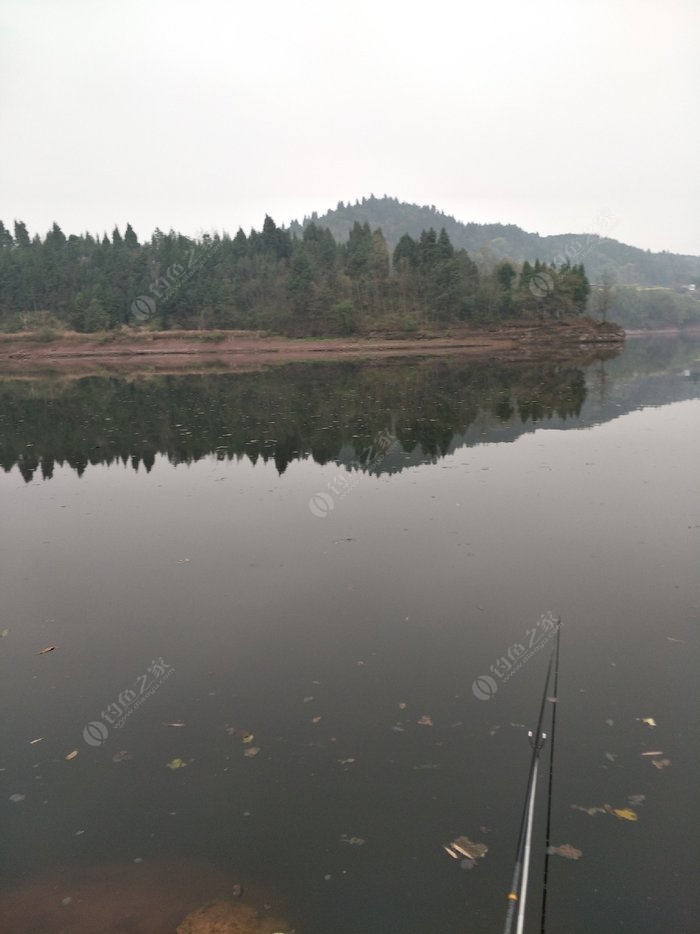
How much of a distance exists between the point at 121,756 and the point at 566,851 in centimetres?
429

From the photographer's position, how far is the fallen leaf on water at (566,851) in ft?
15.8

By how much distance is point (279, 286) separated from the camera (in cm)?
9462

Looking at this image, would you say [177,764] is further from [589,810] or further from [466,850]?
[589,810]

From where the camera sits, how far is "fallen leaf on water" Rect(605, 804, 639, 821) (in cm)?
515

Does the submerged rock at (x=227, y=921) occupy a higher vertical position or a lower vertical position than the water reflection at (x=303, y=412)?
lower

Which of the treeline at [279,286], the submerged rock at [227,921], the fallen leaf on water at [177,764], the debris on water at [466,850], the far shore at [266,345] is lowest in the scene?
the submerged rock at [227,921]

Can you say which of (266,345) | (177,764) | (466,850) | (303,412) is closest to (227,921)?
(177,764)

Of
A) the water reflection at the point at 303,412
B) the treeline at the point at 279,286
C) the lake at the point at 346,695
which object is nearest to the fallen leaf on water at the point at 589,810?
the lake at the point at 346,695

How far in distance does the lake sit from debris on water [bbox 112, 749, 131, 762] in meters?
0.07

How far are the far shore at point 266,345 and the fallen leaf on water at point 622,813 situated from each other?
6766 cm

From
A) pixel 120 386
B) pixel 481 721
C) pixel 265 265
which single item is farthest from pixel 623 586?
pixel 265 265

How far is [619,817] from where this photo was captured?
16.9 feet

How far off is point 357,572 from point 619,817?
5.61m

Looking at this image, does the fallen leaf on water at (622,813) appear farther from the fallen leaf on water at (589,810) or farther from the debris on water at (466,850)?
the debris on water at (466,850)
